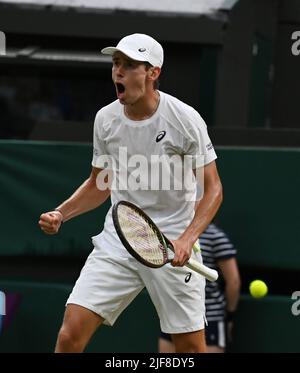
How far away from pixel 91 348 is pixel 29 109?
10.4 m

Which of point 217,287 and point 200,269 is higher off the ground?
point 200,269

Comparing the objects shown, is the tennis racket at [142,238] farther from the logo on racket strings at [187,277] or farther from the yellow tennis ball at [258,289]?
the yellow tennis ball at [258,289]

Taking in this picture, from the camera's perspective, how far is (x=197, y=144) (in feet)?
20.0

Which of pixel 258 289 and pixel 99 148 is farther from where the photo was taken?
pixel 258 289

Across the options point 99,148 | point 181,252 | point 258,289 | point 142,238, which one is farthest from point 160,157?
point 258,289

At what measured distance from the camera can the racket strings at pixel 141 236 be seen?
5.79 m

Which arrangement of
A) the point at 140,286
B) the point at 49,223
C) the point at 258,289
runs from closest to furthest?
the point at 49,223 → the point at 140,286 → the point at 258,289

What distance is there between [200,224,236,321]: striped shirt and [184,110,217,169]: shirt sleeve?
1.66 metres

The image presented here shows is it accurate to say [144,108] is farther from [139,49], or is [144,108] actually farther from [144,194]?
[144,194]

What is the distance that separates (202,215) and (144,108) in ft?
A: 2.15

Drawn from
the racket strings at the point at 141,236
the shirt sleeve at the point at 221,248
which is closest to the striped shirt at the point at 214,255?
the shirt sleeve at the point at 221,248

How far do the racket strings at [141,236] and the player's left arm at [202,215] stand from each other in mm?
96

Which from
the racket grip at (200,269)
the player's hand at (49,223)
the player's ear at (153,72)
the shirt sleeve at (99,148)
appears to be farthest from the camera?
the shirt sleeve at (99,148)
